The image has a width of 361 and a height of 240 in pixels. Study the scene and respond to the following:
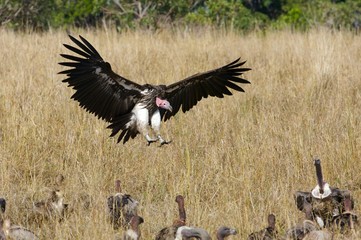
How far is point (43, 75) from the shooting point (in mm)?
9312

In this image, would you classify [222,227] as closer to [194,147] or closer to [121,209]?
[121,209]

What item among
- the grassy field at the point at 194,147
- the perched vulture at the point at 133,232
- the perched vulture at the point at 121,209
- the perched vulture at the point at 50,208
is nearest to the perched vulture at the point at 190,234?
the perched vulture at the point at 133,232

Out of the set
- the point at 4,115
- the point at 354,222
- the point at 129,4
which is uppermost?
the point at 129,4

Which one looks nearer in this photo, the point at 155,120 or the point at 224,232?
the point at 224,232

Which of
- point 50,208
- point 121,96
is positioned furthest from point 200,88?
point 50,208

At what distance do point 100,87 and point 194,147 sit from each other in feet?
3.75

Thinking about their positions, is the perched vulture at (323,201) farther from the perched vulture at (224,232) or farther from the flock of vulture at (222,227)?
the perched vulture at (224,232)

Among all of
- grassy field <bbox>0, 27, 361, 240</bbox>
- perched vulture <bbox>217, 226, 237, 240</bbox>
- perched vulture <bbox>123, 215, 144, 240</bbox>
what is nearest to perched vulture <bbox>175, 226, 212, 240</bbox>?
perched vulture <bbox>217, 226, 237, 240</bbox>

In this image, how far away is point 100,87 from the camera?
6609mm

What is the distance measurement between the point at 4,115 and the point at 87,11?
467 inches

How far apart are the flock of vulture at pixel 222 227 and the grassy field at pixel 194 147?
111 millimetres

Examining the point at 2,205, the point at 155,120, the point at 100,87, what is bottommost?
the point at 2,205

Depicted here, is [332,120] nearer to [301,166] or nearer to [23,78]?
[301,166]

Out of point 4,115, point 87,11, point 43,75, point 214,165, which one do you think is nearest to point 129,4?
point 87,11
